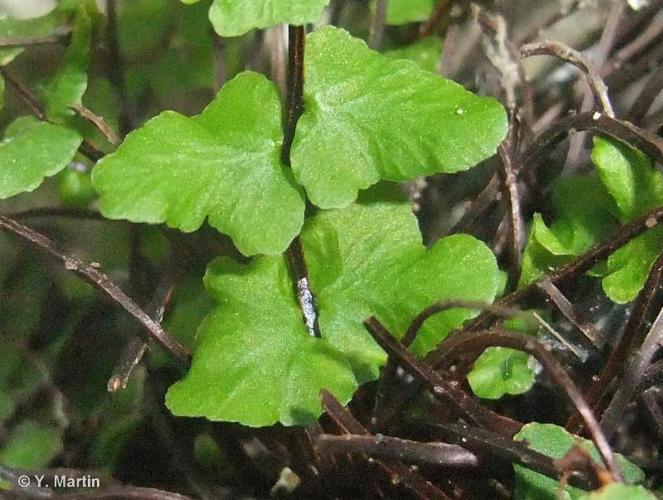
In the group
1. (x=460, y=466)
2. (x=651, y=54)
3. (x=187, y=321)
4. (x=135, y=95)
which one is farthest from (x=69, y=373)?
(x=651, y=54)

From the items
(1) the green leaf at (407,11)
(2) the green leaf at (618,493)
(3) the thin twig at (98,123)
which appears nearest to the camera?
(2) the green leaf at (618,493)

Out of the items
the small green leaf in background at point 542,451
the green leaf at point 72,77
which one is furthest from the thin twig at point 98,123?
the small green leaf in background at point 542,451

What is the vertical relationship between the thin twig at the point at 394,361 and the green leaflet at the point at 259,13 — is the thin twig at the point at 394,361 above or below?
below

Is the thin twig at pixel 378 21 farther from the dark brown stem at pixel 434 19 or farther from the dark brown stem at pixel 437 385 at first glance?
the dark brown stem at pixel 437 385

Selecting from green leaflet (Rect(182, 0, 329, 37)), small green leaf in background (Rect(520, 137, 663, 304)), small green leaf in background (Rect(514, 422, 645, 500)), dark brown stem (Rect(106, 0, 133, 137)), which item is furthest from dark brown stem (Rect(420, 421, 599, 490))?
dark brown stem (Rect(106, 0, 133, 137))

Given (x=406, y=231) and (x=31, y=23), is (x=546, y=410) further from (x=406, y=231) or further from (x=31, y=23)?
(x=31, y=23)
